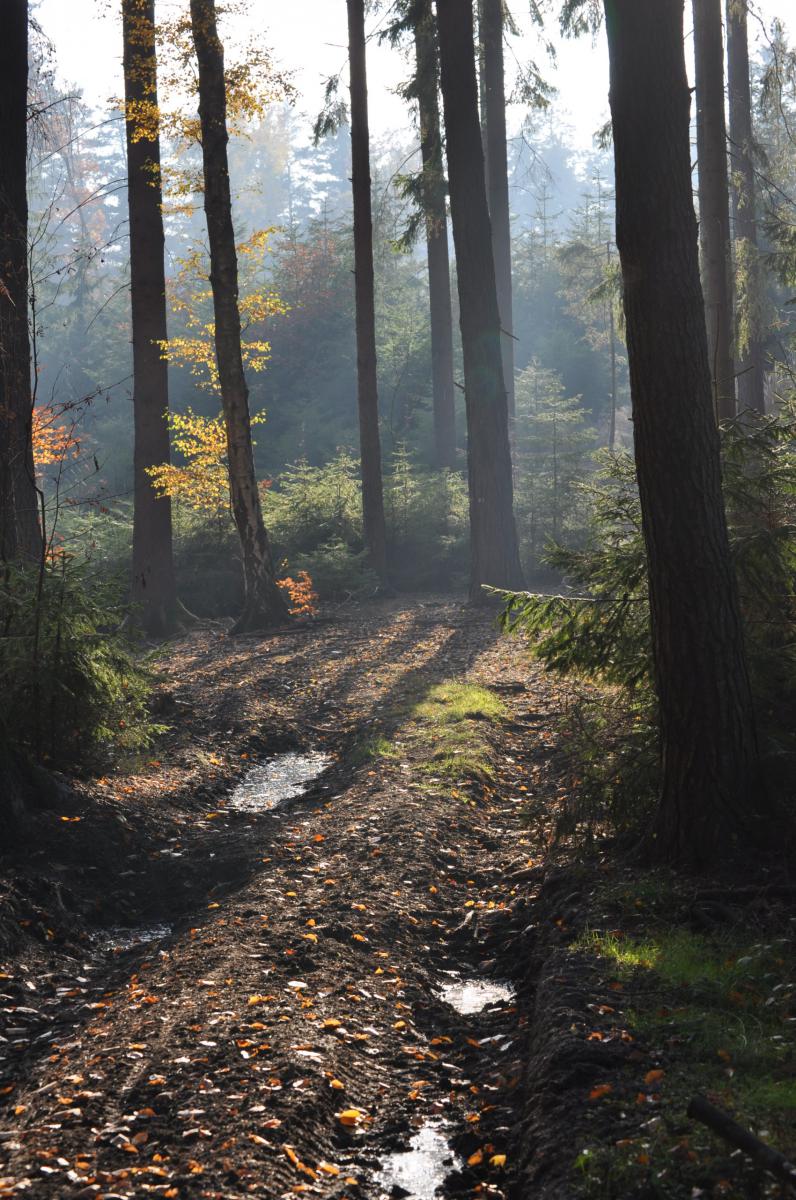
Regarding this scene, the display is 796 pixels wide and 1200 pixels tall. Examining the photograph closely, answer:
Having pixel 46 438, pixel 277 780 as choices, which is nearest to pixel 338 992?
pixel 277 780

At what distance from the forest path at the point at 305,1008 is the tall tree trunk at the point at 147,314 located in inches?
275

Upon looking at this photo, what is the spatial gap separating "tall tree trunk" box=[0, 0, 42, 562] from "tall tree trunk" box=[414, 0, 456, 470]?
9.62m

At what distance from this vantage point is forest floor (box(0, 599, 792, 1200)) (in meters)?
3.45

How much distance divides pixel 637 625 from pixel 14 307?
17.6 ft

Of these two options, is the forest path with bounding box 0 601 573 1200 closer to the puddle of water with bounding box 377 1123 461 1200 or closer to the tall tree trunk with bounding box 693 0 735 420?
the puddle of water with bounding box 377 1123 461 1200

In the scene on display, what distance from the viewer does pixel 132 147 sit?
1482cm

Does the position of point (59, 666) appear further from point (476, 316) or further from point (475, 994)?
point (476, 316)

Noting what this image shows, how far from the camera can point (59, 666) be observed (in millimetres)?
7016

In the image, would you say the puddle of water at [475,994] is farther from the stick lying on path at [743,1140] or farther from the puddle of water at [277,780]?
the puddle of water at [277,780]

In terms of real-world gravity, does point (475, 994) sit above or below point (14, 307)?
below

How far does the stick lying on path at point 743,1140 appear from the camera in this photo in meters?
2.69

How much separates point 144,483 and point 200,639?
2.64 m

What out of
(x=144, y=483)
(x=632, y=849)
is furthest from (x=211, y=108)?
(x=632, y=849)

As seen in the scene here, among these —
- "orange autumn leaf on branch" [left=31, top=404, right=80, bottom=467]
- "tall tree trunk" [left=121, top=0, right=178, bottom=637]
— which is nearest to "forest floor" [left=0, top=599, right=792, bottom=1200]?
"orange autumn leaf on branch" [left=31, top=404, right=80, bottom=467]
